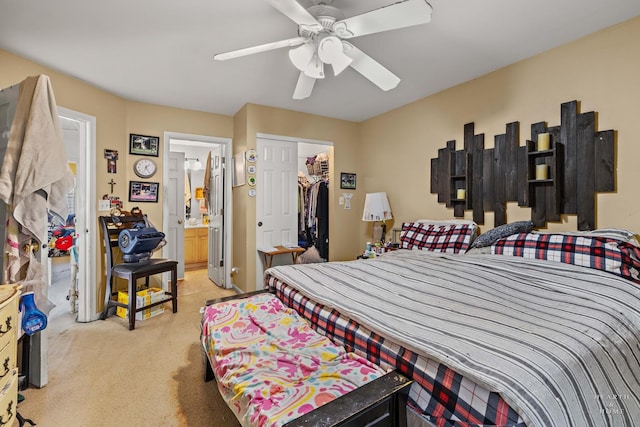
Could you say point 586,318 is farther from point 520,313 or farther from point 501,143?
point 501,143

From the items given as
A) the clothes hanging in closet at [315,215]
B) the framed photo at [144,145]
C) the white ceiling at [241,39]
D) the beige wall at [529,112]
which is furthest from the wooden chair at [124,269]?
the beige wall at [529,112]

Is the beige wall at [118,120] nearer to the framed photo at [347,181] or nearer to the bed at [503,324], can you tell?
the framed photo at [347,181]

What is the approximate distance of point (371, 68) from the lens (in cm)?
195

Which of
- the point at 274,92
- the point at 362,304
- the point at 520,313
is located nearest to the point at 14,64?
the point at 274,92

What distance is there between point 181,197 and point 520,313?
462 centimetres

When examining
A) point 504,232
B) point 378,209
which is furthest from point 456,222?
point 378,209

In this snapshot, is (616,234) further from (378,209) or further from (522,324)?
(378,209)

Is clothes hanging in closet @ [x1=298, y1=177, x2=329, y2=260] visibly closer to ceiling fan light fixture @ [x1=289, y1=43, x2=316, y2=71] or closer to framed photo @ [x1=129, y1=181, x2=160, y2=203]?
framed photo @ [x1=129, y1=181, x2=160, y2=203]

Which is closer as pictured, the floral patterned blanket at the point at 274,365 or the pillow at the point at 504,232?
the floral patterned blanket at the point at 274,365

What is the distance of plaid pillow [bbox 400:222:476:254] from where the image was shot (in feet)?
8.82

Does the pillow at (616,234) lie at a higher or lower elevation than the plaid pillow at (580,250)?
higher

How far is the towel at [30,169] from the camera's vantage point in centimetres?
167

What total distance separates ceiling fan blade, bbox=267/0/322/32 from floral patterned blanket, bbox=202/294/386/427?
5.35 feet

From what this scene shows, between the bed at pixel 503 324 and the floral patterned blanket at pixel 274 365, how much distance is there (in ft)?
0.37
